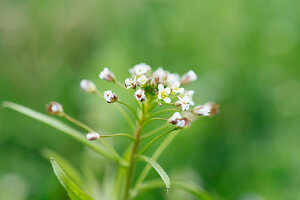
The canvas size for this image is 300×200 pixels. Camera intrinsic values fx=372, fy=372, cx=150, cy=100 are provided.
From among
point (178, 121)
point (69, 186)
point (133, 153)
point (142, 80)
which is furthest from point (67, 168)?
point (178, 121)

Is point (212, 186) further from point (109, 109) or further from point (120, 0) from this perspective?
point (120, 0)

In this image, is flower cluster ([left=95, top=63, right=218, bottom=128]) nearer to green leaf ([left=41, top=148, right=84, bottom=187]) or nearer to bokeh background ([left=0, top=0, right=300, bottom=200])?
green leaf ([left=41, top=148, right=84, bottom=187])

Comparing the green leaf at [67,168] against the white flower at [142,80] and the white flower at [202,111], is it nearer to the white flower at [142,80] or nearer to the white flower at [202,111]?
the white flower at [142,80]

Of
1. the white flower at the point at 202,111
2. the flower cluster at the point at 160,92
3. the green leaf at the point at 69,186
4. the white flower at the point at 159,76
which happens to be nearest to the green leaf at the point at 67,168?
the green leaf at the point at 69,186

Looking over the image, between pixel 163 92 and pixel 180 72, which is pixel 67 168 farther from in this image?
pixel 180 72

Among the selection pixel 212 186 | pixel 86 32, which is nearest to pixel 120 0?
pixel 86 32
